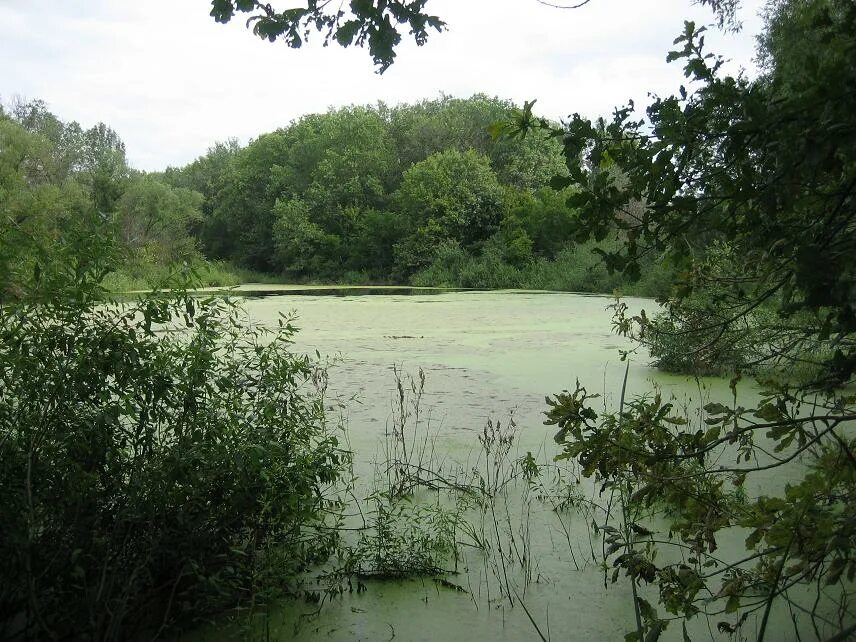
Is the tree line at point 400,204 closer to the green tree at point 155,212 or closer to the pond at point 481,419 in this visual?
the green tree at point 155,212

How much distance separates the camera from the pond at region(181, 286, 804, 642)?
1.91 metres

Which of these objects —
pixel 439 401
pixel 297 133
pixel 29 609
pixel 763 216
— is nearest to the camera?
pixel 763 216

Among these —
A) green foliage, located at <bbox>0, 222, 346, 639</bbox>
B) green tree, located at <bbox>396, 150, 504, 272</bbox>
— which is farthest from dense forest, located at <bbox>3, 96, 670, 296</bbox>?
green foliage, located at <bbox>0, 222, 346, 639</bbox>

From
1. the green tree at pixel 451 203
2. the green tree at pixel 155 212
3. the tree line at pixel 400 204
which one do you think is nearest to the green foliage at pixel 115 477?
the tree line at pixel 400 204

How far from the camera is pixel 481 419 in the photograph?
3.93 meters

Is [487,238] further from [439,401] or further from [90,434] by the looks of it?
[90,434]

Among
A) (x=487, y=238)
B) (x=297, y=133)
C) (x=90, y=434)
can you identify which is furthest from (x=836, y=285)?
(x=297, y=133)

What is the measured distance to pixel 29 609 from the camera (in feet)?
5.51

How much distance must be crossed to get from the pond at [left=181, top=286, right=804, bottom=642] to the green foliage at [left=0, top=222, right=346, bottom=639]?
161 mm

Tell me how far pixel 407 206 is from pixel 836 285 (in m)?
22.2

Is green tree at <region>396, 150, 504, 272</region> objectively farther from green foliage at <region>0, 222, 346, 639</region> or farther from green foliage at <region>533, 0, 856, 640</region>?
green foliage at <region>533, 0, 856, 640</region>

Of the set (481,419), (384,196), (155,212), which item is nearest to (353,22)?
(481,419)

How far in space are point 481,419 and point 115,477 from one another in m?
2.33

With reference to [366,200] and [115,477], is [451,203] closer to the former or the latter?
[366,200]
